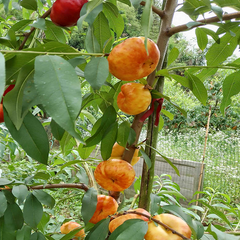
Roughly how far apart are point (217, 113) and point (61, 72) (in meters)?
4.45

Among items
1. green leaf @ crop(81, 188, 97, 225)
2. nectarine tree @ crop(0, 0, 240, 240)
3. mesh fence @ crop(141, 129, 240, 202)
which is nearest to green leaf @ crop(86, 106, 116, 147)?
nectarine tree @ crop(0, 0, 240, 240)

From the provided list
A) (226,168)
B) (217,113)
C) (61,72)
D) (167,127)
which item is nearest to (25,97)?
(61,72)

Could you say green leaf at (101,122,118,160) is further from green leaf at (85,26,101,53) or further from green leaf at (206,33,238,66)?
green leaf at (206,33,238,66)

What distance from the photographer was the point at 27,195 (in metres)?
0.42

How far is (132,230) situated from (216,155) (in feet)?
10.1

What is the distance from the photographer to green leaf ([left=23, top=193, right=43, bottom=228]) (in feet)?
1.28

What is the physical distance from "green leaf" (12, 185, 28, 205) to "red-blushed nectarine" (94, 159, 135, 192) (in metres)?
0.12

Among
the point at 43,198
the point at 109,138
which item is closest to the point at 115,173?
the point at 109,138

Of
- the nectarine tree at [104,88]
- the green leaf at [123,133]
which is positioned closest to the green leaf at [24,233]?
the nectarine tree at [104,88]

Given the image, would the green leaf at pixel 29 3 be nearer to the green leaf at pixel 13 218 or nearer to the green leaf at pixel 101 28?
the green leaf at pixel 101 28

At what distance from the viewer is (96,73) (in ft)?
0.84

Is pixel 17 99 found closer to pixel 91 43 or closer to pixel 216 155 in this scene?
pixel 91 43

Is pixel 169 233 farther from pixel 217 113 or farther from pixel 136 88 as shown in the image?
pixel 217 113

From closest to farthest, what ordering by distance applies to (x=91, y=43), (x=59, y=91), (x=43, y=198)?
(x=59, y=91) < (x=91, y=43) < (x=43, y=198)
